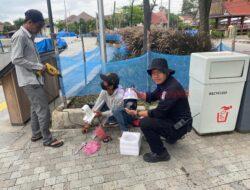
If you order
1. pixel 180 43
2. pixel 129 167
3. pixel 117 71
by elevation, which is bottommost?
pixel 129 167

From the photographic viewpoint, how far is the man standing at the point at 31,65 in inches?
119

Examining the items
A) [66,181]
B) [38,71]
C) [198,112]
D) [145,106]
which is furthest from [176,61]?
[66,181]

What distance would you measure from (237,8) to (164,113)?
1527 inches

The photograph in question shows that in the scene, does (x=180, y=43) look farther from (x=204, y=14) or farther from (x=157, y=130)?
(x=157, y=130)

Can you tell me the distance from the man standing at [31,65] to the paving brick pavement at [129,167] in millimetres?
405

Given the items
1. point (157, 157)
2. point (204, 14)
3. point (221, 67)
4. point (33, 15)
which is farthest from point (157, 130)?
point (204, 14)

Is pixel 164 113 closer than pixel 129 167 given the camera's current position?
Yes

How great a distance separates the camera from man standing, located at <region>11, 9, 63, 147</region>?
3.03m

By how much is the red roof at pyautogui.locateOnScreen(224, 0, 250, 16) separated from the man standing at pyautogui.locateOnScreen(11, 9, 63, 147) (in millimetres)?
36921

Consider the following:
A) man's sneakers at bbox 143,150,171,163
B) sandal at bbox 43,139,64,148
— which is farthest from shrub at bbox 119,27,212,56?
sandal at bbox 43,139,64,148

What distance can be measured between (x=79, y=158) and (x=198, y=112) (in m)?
1.85

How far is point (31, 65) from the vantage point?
3.11 m

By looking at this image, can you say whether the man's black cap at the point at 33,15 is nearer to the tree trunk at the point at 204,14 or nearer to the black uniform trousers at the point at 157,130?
the black uniform trousers at the point at 157,130

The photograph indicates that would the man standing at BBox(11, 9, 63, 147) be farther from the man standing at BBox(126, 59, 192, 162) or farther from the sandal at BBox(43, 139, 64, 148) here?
the man standing at BBox(126, 59, 192, 162)
